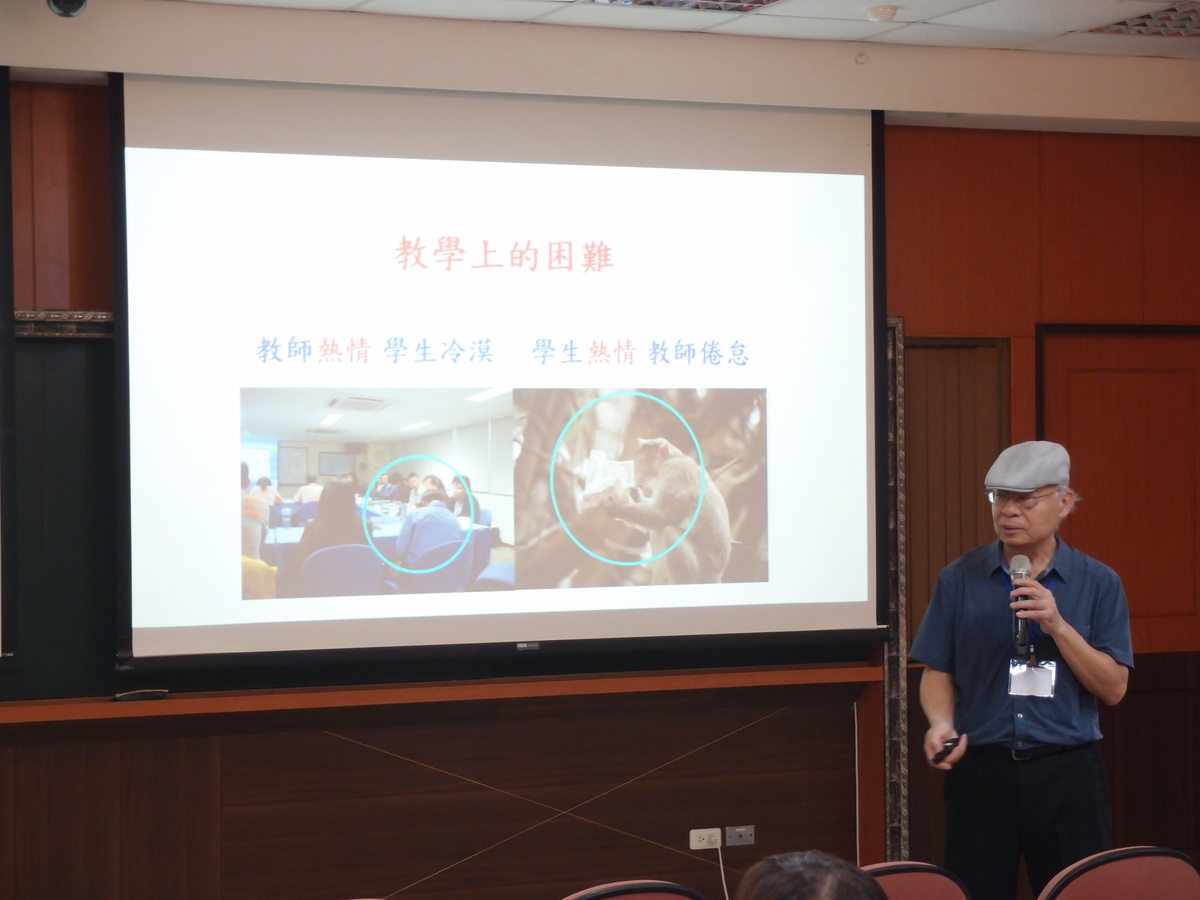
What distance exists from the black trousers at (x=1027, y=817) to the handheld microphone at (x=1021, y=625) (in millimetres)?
258

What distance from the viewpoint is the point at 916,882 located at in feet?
6.35

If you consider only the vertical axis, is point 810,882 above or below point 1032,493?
below

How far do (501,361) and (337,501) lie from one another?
697mm

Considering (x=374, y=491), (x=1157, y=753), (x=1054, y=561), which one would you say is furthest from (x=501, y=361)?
(x=1157, y=753)

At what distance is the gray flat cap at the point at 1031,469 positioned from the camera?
Answer: 2.48 meters

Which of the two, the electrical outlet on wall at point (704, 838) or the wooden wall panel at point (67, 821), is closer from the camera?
the wooden wall panel at point (67, 821)

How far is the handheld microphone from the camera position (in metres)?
2.45

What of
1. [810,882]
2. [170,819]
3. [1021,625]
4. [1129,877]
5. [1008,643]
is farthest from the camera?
[170,819]

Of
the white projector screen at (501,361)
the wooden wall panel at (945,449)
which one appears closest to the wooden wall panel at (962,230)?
the wooden wall panel at (945,449)

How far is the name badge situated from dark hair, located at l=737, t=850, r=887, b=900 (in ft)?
4.52

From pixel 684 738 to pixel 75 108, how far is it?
2882mm

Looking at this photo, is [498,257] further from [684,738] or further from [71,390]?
[684,738]

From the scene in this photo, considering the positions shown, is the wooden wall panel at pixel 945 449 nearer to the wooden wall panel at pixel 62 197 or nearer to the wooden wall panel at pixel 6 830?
the wooden wall panel at pixel 62 197

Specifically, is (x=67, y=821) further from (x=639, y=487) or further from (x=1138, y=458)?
(x=1138, y=458)
